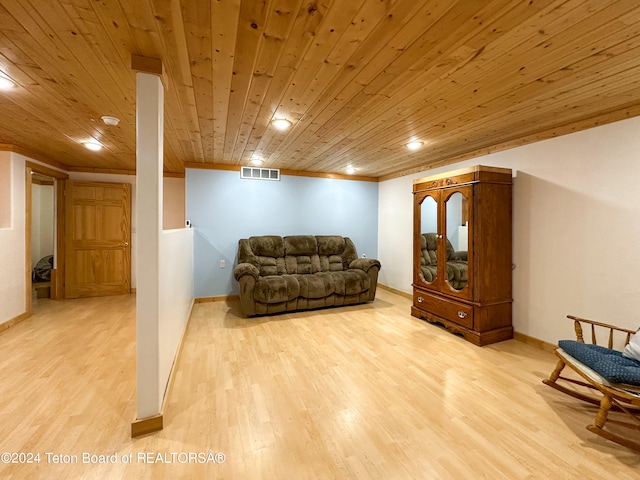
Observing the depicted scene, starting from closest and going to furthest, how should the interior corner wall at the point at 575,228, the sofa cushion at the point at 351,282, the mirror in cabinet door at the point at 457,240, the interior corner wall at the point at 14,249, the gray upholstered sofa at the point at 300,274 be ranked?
the interior corner wall at the point at 575,228 → the mirror in cabinet door at the point at 457,240 → the interior corner wall at the point at 14,249 → the gray upholstered sofa at the point at 300,274 → the sofa cushion at the point at 351,282

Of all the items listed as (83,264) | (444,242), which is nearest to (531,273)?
(444,242)

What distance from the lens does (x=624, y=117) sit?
7.43 feet

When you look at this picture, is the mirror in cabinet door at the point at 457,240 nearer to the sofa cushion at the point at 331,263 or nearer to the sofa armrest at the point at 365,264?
the sofa armrest at the point at 365,264

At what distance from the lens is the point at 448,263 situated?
3320 millimetres

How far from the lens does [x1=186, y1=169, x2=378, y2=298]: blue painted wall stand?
4418 millimetres

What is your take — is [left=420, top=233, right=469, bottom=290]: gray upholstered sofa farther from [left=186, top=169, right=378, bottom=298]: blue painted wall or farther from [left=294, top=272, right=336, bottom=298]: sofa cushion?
[left=186, top=169, right=378, bottom=298]: blue painted wall

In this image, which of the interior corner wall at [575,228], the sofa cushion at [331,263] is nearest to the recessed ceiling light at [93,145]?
the sofa cushion at [331,263]

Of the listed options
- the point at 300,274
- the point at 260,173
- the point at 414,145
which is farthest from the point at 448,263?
the point at 260,173

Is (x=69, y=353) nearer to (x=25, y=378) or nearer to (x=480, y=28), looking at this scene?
(x=25, y=378)

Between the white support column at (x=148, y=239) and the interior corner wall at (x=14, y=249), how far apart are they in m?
3.01

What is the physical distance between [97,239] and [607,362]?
6.39 m

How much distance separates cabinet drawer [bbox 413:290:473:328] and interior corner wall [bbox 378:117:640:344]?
604mm

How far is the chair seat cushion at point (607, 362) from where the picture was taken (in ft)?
5.15

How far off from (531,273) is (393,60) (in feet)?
8.89
